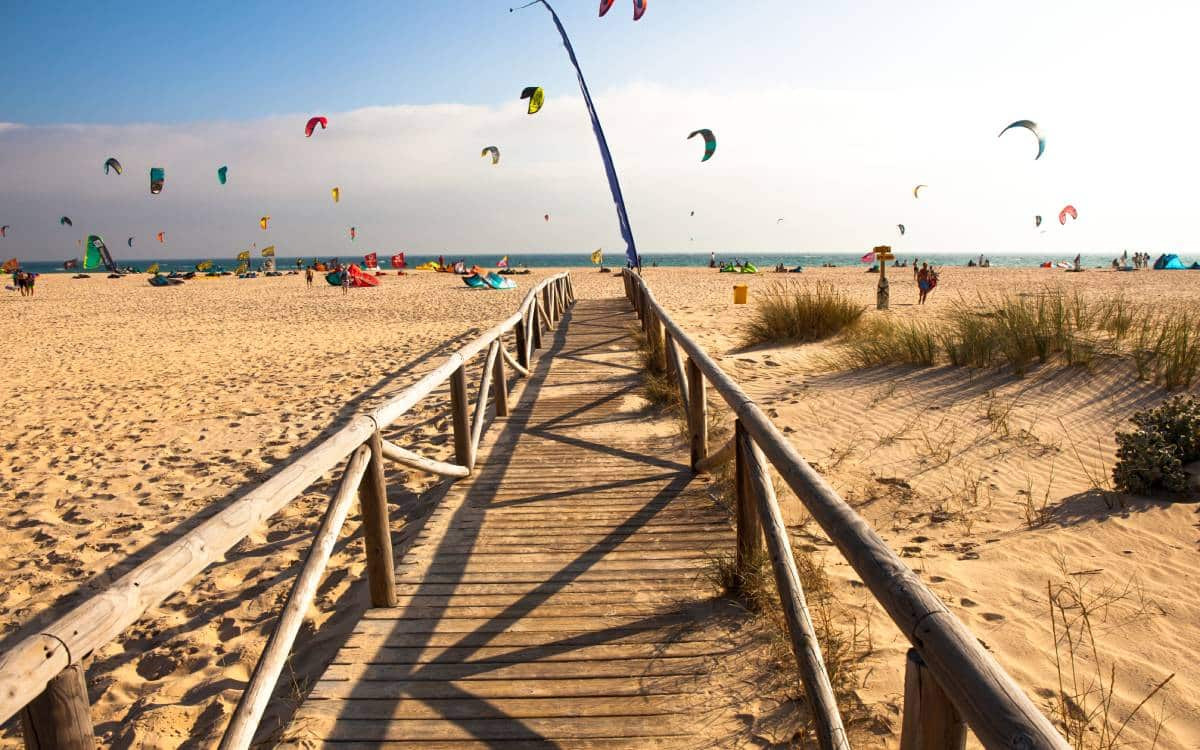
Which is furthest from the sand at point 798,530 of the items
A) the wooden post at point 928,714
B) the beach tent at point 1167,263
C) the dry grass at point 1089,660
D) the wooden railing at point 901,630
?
the beach tent at point 1167,263

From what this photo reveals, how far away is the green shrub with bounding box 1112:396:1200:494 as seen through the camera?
405 centimetres

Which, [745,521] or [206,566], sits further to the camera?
[745,521]

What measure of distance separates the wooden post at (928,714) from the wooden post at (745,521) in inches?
59.6

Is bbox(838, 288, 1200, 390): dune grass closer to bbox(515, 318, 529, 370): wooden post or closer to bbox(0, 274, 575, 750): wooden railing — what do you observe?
bbox(515, 318, 529, 370): wooden post

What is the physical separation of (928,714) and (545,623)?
175 centimetres

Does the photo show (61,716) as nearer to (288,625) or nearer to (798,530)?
(288,625)

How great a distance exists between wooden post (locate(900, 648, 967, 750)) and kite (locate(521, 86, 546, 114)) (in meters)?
12.0

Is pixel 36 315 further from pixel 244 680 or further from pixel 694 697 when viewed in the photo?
pixel 694 697

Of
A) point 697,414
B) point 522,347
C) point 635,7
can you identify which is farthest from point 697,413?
point 635,7

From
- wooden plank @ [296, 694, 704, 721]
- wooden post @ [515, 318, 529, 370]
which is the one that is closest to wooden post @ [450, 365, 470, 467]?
wooden plank @ [296, 694, 704, 721]

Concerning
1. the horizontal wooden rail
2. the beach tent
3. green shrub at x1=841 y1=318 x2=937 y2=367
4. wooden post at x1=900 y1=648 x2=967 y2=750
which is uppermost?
the beach tent

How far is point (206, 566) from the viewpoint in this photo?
1.61m

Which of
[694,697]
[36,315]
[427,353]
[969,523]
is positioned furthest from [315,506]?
[36,315]

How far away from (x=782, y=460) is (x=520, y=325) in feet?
19.9
